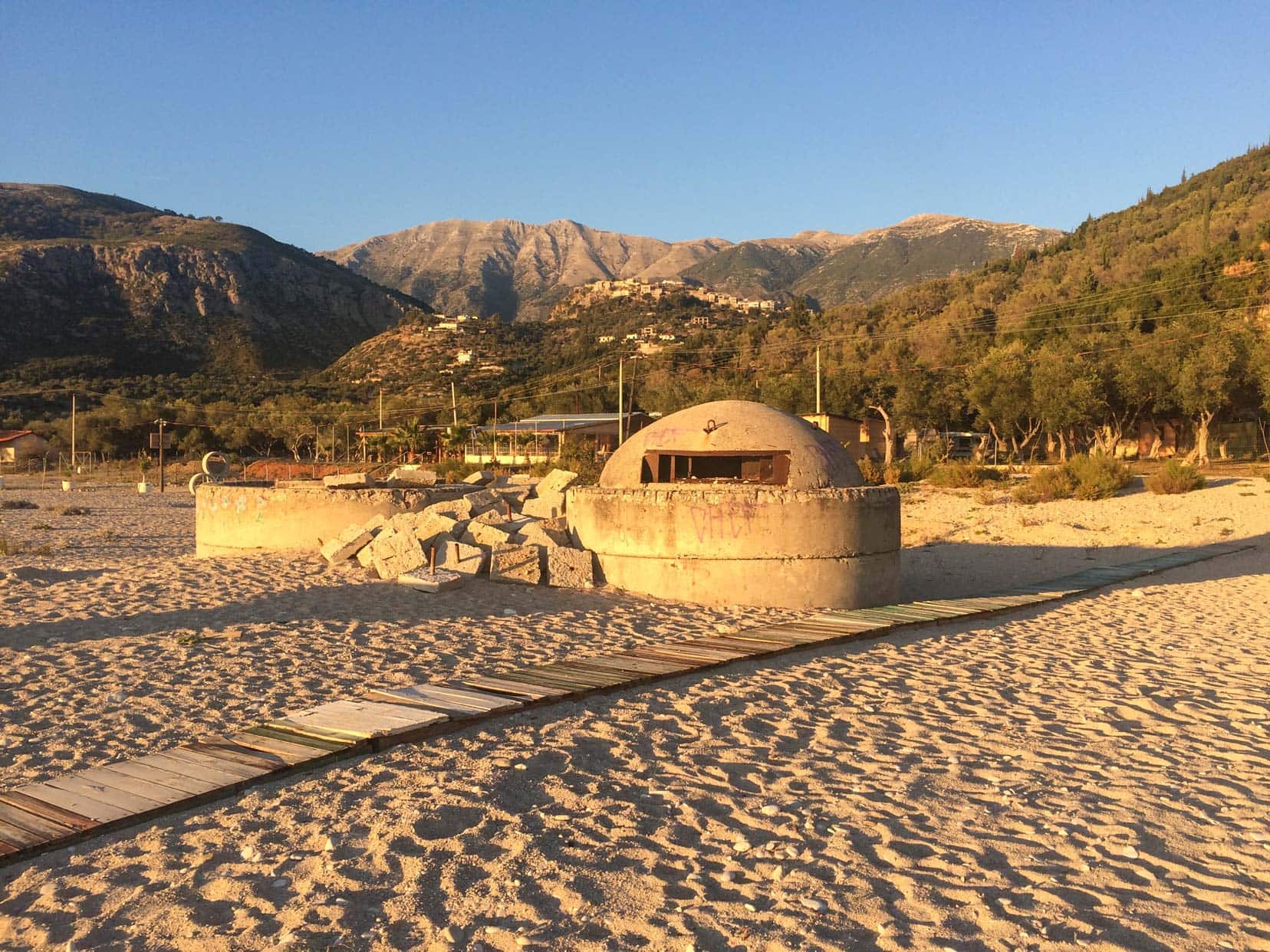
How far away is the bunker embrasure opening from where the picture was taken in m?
10.6

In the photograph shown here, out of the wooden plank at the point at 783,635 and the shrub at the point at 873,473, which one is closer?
the wooden plank at the point at 783,635

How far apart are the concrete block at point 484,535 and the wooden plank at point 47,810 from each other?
682cm

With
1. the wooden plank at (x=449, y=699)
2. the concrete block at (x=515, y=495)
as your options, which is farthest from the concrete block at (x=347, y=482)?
the wooden plank at (x=449, y=699)

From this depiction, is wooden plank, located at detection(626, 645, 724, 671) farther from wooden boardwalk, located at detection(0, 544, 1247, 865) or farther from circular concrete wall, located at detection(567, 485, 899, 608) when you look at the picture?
circular concrete wall, located at detection(567, 485, 899, 608)

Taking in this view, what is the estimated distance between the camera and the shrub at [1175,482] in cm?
2309

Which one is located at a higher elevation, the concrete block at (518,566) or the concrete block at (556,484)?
the concrete block at (556,484)

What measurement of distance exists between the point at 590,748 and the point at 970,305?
211 ft

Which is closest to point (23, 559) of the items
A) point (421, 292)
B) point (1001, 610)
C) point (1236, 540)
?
point (1001, 610)

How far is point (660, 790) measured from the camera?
15.1 ft

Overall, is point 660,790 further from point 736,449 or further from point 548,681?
point 736,449

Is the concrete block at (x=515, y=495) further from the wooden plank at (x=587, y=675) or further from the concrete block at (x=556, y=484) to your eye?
the wooden plank at (x=587, y=675)

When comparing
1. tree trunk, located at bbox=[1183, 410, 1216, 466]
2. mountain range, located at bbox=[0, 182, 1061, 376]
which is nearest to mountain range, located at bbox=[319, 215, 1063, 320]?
mountain range, located at bbox=[0, 182, 1061, 376]

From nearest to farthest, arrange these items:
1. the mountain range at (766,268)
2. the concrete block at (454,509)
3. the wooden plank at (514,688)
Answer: the wooden plank at (514,688) < the concrete block at (454,509) < the mountain range at (766,268)

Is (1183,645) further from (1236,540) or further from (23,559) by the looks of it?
(23,559)
